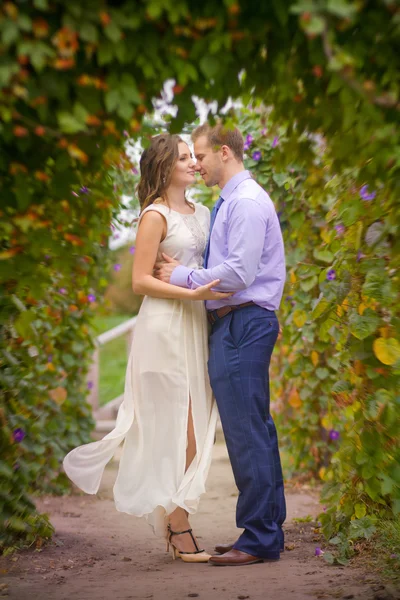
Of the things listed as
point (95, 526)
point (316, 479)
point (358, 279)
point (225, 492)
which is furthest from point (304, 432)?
point (358, 279)

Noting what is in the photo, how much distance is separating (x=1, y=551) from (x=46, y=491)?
150cm

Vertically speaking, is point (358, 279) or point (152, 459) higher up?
point (358, 279)

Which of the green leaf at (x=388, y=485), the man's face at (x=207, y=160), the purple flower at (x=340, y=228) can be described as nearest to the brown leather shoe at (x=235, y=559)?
the green leaf at (x=388, y=485)

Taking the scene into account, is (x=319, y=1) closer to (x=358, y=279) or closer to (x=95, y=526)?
(x=358, y=279)

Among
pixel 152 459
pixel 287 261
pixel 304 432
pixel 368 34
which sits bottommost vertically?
pixel 152 459

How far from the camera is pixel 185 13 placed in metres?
1.88

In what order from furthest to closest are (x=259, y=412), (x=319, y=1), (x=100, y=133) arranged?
(x=259, y=412) → (x=100, y=133) → (x=319, y=1)

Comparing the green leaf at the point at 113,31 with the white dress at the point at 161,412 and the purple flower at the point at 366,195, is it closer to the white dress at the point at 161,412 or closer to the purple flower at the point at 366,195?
the purple flower at the point at 366,195

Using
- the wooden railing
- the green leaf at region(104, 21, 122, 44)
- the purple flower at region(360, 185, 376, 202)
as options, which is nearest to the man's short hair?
the purple flower at region(360, 185, 376, 202)

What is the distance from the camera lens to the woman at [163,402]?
10.6 ft

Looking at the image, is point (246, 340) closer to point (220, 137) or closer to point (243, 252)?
point (243, 252)

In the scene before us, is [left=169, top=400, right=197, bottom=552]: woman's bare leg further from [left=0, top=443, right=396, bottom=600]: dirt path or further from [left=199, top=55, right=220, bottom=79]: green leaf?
[left=199, top=55, right=220, bottom=79]: green leaf

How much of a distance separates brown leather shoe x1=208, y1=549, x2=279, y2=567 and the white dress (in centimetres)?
30

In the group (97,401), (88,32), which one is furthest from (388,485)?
(97,401)
